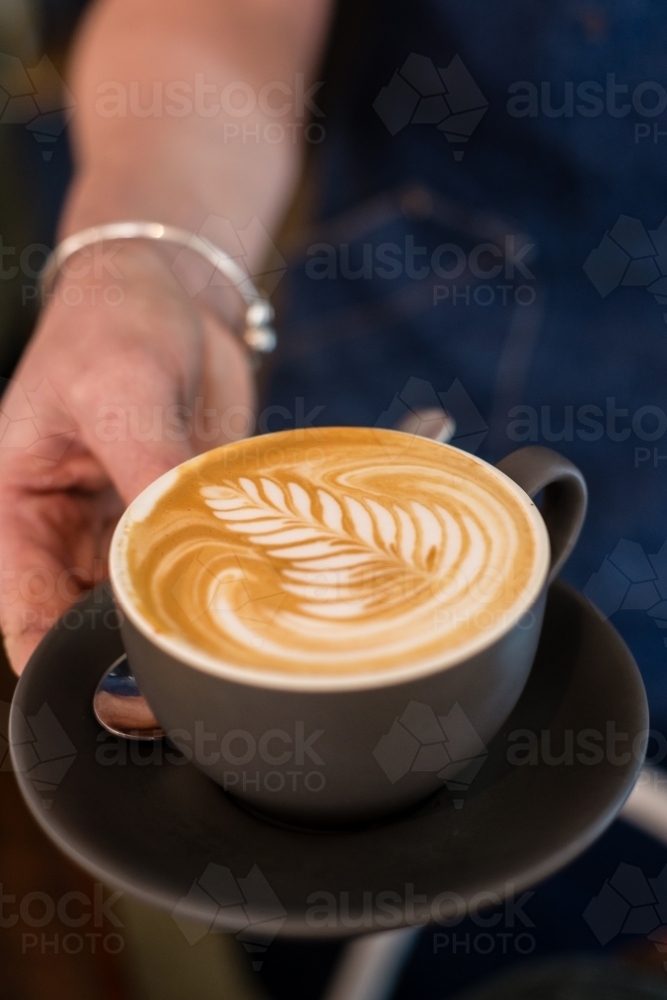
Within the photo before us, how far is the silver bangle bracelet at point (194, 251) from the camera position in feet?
3.08

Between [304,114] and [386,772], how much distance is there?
0.95m

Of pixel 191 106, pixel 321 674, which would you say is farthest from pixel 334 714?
pixel 191 106

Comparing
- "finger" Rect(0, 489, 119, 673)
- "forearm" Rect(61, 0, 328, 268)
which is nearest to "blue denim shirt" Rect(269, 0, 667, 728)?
"forearm" Rect(61, 0, 328, 268)

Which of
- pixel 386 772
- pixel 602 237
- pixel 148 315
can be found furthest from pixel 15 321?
pixel 386 772

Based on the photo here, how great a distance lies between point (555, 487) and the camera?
2.07ft

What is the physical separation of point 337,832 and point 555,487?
0.88 feet

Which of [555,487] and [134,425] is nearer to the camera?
[555,487]

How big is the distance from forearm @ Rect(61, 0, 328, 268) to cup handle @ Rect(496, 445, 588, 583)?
1.80 ft

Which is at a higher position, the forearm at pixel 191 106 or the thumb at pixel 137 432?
the forearm at pixel 191 106

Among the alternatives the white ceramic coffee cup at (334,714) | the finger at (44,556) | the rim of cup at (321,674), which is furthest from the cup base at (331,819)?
the finger at (44,556)

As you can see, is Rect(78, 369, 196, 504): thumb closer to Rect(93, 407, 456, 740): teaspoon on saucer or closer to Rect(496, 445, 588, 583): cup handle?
Rect(93, 407, 456, 740): teaspoon on saucer

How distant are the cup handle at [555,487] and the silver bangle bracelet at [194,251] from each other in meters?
0.47

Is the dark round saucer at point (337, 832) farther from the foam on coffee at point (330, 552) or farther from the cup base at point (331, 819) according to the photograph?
the foam on coffee at point (330, 552)

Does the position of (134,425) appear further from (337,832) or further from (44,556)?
(337,832)
